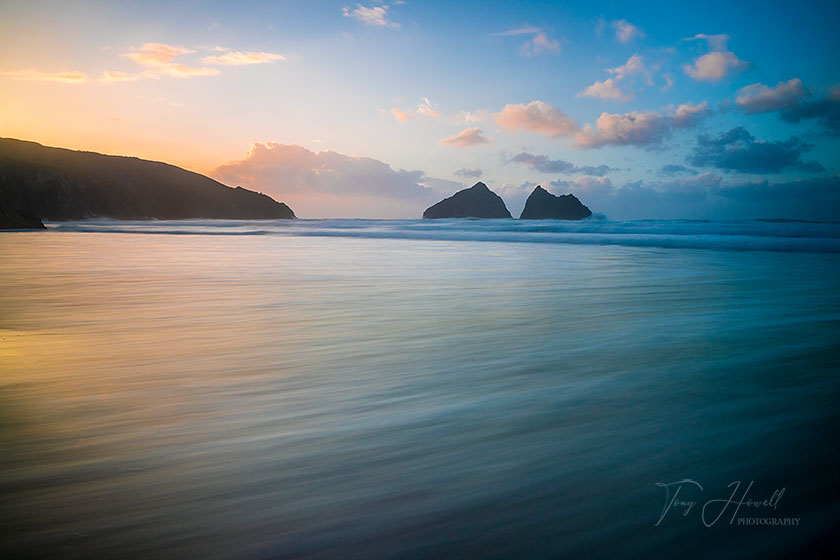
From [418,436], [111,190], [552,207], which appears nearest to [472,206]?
[552,207]

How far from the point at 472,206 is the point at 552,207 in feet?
117

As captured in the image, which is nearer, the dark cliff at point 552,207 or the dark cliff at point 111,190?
the dark cliff at point 111,190

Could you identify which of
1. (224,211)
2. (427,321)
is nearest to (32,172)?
(224,211)

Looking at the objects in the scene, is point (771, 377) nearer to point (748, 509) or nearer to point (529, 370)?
point (529, 370)

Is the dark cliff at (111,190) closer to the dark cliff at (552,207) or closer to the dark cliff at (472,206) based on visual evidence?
the dark cliff at (472,206)

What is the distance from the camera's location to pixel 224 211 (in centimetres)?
13325

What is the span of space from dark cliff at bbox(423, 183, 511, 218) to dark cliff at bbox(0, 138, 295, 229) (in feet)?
166

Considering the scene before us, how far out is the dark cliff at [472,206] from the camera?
160625 mm

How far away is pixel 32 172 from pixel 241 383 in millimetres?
114209

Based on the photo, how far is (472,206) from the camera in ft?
527
